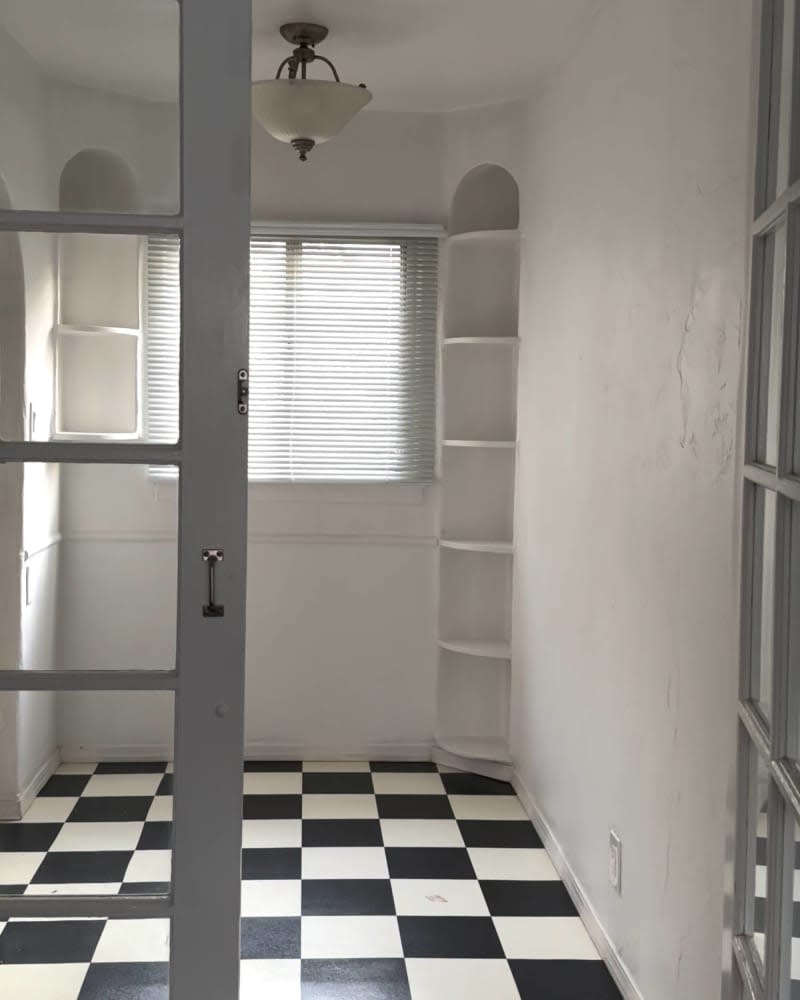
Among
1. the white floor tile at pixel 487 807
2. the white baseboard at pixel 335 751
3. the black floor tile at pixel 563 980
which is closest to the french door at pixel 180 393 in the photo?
the black floor tile at pixel 563 980

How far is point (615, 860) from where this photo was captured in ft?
10.5

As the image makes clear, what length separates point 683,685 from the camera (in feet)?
8.65

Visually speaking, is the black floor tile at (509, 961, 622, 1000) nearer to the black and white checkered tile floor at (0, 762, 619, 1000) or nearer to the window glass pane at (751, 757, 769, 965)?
the black and white checkered tile floor at (0, 762, 619, 1000)

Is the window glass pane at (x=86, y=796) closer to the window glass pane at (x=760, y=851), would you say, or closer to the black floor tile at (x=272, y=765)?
the window glass pane at (x=760, y=851)

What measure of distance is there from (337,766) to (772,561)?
12.1 ft

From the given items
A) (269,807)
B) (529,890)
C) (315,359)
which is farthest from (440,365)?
(529,890)

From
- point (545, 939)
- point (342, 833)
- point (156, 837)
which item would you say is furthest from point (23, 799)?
point (342, 833)

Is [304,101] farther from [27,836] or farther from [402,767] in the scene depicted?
[402,767]

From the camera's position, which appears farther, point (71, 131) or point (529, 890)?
point (529, 890)

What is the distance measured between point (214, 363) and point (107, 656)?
1.98 feet

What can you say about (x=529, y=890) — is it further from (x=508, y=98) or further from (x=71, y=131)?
(x=508, y=98)

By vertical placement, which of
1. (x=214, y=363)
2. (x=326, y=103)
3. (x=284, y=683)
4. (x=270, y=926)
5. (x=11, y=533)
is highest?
(x=326, y=103)

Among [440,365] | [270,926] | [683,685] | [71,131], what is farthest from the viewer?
[440,365]

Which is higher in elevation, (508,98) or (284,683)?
(508,98)
